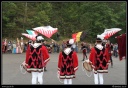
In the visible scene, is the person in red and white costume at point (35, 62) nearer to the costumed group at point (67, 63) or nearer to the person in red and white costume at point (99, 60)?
the costumed group at point (67, 63)

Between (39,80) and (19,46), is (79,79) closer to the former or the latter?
(39,80)

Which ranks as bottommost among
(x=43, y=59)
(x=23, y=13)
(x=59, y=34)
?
(x=43, y=59)

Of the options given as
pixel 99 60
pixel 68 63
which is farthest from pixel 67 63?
pixel 99 60

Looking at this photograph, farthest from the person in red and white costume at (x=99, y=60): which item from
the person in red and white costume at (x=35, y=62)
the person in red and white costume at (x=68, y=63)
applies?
the person in red and white costume at (x=35, y=62)

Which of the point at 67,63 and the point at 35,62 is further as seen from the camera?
the point at 35,62

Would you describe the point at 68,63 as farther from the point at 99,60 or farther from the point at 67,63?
the point at 99,60

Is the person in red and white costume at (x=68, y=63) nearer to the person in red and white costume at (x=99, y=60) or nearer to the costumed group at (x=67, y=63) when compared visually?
the costumed group at (x=67, y=63)

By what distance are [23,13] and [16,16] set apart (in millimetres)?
1078

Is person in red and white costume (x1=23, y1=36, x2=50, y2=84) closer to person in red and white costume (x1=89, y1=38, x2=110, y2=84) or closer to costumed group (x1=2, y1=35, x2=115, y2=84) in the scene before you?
costumed group (x1=2, y1=35, x2=115, y2=84)

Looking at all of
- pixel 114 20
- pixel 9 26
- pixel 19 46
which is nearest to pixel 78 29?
pixel 114 20

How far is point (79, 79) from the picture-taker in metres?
11.8

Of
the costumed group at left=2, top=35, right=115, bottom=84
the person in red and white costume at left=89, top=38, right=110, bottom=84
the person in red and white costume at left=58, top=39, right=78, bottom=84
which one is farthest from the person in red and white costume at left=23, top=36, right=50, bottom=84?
the person in red and white costume at left=89, top=38, right=110, bottom=84

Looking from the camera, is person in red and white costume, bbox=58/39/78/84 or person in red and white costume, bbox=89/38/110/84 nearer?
person in red and white costume, bbox=58/39/78/84

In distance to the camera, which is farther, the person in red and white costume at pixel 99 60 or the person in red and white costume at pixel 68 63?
the person in red and white costume at pixel 99 60
